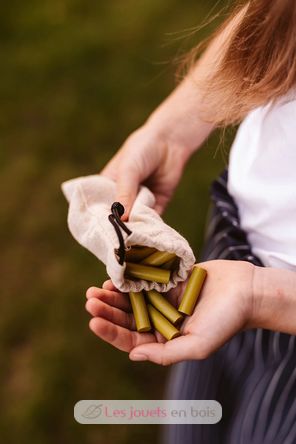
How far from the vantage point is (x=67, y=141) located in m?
1.88

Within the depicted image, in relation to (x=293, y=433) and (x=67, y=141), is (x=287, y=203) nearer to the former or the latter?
(x=293, y=433)

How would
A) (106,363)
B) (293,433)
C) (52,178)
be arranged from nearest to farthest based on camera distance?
(293,433) < (106,363) < (52,178)

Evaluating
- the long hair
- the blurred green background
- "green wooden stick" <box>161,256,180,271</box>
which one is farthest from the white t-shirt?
the blurred green background

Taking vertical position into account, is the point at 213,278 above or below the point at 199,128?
below

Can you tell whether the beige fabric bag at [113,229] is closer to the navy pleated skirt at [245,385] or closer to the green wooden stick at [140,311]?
the green wooden stick at [140,311]

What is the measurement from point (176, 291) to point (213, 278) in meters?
0.05

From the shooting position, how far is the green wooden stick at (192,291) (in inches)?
29.5

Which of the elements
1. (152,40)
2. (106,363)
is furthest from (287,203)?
(152,40)

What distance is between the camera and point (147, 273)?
75cm

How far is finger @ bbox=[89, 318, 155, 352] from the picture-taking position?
720mm

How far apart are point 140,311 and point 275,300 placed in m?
0.17

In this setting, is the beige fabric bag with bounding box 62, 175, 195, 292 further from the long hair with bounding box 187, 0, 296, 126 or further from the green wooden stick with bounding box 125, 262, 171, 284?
the long hair with bounding box 187, 0, 296, 126

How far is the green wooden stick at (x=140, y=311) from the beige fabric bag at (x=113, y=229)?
0.05ft

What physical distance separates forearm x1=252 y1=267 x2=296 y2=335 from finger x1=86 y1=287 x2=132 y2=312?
169 mm
